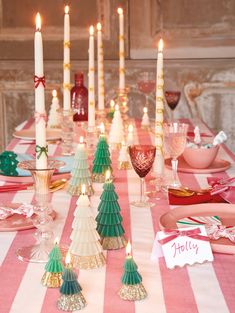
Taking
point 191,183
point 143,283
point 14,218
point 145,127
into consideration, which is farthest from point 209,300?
point 145,127

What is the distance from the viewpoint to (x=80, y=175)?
1.58m

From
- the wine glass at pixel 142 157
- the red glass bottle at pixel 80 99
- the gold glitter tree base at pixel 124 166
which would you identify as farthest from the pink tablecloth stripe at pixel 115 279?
the red glass bottle at pixel 80 99

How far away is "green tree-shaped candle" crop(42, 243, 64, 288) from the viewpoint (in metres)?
1.00

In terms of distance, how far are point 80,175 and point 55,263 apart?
0.58 m

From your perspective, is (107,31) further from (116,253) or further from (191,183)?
(116,253)

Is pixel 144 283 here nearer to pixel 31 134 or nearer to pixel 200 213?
pixel 200 213

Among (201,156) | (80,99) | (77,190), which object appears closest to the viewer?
(77,190)

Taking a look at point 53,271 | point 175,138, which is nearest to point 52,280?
point 53,271

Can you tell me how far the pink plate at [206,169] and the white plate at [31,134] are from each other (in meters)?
0.61

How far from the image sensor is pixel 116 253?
1.16 meters

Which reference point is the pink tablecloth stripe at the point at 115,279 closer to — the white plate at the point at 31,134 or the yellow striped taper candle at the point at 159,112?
the yellow striped taper candle at the point at 159,112

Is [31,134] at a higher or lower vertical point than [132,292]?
higher

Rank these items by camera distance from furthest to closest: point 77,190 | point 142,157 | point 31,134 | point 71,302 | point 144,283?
point 31,134
point 77,190
point 142,157
point 144,283
point 71,302

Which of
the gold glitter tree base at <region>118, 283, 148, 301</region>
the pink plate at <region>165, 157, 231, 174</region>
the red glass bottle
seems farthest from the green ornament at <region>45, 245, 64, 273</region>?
the red glass bottle
